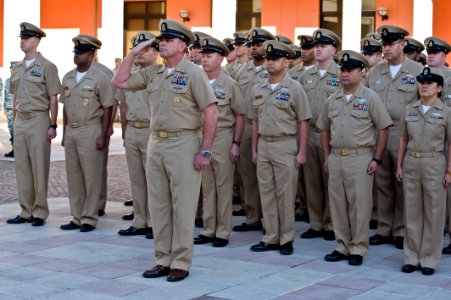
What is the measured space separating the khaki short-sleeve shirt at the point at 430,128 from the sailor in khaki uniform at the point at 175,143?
76.2 inches

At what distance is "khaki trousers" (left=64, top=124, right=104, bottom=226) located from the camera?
423 inches

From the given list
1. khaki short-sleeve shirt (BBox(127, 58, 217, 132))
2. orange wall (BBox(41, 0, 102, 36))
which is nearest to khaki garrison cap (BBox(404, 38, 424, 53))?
khaki short-sleeve shirt (BBox(127, 58, 217, 132))

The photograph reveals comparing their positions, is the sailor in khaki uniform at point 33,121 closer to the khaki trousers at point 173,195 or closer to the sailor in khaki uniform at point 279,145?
the sailor in khaki uniform at point 279,145

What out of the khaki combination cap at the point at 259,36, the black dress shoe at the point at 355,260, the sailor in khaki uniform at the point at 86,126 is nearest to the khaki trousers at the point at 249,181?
the khaki combination cap at the point at 259,36

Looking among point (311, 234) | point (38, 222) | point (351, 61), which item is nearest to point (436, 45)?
point (351, 61)

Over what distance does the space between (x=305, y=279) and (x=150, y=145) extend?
1819 millimetres

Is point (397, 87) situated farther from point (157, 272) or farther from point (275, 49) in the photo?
point (157, 272)

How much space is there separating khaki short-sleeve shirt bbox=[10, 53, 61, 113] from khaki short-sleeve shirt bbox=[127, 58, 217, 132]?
→ 3079mm

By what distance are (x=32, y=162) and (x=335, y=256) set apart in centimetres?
408

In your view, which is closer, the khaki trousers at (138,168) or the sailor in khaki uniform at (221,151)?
the sailor in khaki uniform at (221,151)

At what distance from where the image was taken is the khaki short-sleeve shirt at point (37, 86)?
1100 cm

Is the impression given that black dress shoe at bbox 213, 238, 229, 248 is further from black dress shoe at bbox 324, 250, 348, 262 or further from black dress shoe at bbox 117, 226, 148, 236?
black dress shoe at bbox 324, 250, 348, 262

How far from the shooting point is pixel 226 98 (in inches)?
396

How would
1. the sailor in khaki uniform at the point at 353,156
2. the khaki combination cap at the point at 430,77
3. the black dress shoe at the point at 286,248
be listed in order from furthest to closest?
the black dress shoe at the point at 286,248, the sailor in khaki uniform at the point at 353,156, the khaki combination cap at the point at 430,77
